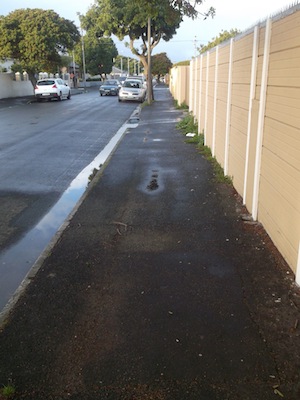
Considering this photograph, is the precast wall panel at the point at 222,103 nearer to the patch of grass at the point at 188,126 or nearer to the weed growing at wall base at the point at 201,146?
the weed growing at wall base at the point at 201,146

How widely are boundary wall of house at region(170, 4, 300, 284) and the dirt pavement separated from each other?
39cm

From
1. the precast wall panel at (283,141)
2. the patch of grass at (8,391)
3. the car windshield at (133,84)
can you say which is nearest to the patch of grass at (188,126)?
the precast wall panel at (283,141)

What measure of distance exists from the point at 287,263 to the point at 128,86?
32.3 m

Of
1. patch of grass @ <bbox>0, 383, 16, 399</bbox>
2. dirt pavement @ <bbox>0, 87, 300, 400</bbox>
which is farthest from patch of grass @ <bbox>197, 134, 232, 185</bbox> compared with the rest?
patch of grass @ <bbox>0, 383, 16, 399</bbox>

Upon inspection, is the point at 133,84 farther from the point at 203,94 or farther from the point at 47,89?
the point at 203,94

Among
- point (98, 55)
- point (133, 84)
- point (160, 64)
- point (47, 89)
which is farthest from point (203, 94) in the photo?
point (160, 64)

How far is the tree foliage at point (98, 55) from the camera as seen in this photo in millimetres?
79750

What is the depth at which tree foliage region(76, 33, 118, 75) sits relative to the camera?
Result: 79.8 metres

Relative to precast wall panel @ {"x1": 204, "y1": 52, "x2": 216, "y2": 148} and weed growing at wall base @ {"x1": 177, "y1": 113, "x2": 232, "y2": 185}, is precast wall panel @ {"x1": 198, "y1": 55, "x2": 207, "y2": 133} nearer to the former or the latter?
weed growing at wall base @ {"x1": 177, "y1": 113, "x2": 232, "y2": 185}

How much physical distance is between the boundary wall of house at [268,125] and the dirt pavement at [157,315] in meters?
0.39

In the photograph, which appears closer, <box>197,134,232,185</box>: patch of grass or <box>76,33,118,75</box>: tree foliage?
<box>197,134,232,185</box>: patch of grass

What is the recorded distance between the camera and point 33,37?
35375mm

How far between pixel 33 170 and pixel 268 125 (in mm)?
6140

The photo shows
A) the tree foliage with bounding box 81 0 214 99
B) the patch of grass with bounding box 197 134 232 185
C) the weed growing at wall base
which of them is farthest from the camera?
the tree foliage with bounding box 81 0 214 99
